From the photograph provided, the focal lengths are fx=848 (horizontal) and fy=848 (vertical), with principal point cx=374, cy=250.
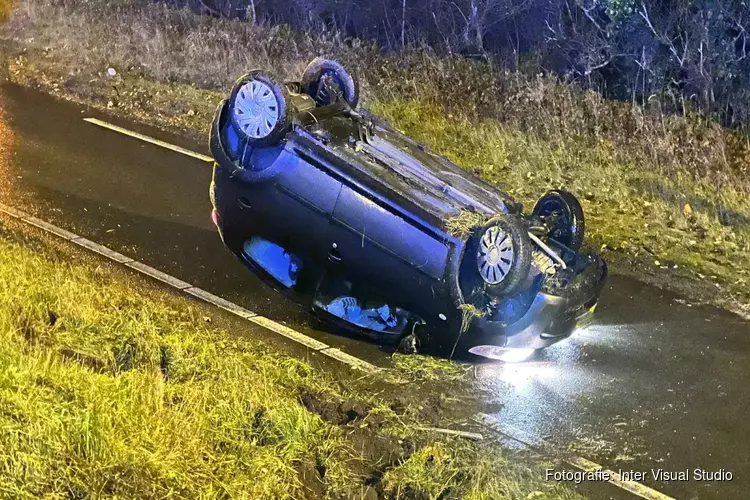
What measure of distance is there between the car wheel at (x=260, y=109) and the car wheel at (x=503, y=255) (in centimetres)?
174

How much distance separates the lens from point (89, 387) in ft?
17.6

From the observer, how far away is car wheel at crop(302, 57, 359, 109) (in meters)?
7.36

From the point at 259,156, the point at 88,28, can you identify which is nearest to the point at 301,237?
the point at 259,156

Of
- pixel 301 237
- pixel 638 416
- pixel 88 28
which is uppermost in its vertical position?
pixel 301 237

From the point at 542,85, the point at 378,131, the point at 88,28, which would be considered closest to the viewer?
the point at 378,131

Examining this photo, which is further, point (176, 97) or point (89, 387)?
point (176, 97)

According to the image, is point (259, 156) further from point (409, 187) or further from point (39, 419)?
point (39, 419)

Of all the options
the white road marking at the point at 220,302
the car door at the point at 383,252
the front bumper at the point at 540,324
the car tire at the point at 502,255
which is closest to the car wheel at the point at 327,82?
the car door at the point at 383,252

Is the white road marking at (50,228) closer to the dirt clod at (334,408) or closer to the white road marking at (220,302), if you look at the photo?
the white road marking at (220,302)

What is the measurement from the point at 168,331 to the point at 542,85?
8490 mm

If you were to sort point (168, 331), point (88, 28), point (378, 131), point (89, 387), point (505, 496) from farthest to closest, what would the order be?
point (88, 28) → point (378, 131) → point (168, 331) → point (89, 387) → point (505, 496)

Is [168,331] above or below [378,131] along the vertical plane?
below

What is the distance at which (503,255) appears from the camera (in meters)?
5.67

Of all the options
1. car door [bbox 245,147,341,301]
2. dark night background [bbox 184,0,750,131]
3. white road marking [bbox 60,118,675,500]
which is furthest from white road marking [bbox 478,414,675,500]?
dark night background [bbox 184,0,750,131]
